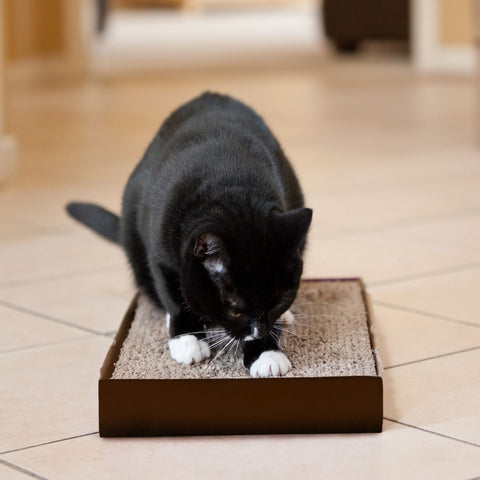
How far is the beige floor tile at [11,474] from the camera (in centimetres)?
118

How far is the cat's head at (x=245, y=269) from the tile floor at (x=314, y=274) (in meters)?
0.15

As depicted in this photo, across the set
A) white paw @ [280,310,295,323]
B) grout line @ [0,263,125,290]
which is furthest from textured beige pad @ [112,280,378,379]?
grout line @ [0,263,125,290]

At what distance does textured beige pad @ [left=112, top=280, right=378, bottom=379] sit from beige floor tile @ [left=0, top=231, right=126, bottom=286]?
1.54ft

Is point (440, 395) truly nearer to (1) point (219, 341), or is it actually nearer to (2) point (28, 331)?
(1) point (219, 341)

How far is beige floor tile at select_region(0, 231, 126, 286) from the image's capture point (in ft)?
7.11

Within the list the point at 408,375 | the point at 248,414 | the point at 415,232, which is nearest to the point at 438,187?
the point at 415,232

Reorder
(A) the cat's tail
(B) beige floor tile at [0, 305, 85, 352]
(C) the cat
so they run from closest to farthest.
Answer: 1. (C) the cat
2. (B) beige floor tile at [0, 305, 85, 352]
3. (A) the cat's tail

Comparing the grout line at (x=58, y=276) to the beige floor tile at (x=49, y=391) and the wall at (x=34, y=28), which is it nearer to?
the beige floor tile at (x=49, y=391)

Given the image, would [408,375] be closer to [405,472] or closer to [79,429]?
[405,472]

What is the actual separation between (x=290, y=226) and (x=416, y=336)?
0.46 m

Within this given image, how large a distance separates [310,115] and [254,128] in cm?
317

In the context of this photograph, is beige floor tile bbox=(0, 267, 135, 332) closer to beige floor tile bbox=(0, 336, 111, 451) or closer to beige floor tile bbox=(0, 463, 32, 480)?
beige floor tile bbox=(0, 336, 111, 451)

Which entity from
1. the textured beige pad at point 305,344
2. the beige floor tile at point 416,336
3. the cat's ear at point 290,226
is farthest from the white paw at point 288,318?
the cat's ear at point 290,226

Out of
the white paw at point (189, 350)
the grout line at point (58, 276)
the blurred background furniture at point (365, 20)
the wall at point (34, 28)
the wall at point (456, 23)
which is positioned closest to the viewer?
the white paw at point (189, 350)
